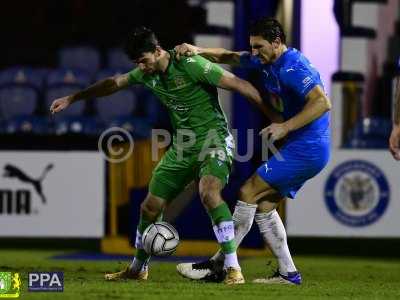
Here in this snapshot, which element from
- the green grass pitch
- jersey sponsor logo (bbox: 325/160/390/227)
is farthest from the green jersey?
jersey sponsor logo (bbox: 325/160/390/227)

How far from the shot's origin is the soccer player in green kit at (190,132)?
24.7 feet

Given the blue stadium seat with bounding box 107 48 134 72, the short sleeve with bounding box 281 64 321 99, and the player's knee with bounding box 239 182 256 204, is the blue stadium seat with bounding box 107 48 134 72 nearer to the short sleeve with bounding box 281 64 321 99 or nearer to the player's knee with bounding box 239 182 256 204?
the player's knee with bounding box 239 182 256 204

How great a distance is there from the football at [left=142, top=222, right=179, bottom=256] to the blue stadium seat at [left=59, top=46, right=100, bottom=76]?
7.51m

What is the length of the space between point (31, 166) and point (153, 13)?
430 cm

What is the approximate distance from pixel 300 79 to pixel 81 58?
8069 mm

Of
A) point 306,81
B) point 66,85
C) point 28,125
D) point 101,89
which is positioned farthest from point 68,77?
point 306,81

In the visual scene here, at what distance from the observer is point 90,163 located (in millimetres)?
11820

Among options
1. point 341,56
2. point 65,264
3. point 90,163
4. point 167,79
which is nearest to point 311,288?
point 167,79

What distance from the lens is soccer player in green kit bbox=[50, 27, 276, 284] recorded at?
7539 millimetres

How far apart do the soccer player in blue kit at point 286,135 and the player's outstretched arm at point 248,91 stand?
114mm

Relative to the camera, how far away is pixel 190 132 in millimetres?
7773

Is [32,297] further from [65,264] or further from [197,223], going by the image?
[197,223]

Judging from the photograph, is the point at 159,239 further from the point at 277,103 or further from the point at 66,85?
the point at 66,85

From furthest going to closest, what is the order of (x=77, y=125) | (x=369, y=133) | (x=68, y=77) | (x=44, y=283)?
(x=68, y=77) → (x=77, y=125) → (x=369, y=133) → (x=44, y=283)
